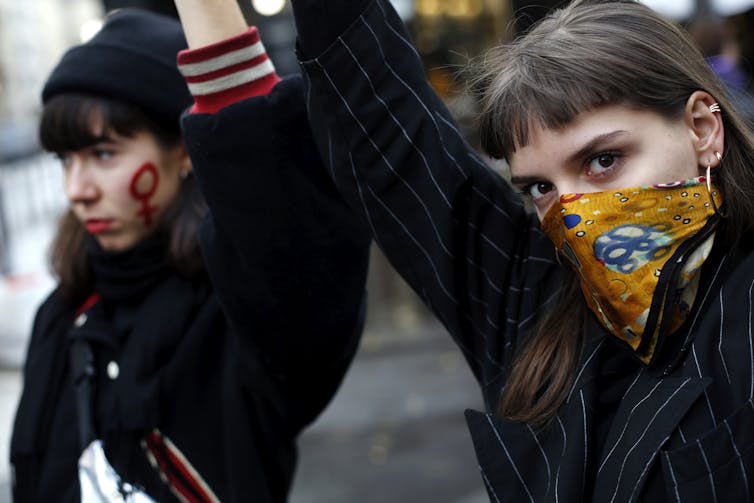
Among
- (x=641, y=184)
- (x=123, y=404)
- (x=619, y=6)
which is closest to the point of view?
(x=641, y=184)

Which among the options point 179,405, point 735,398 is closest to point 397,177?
point 735,398

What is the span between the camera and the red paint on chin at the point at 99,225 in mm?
2197

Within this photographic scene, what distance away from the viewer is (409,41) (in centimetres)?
164

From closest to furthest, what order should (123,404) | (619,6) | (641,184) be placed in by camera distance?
(641,184) < (619,6) < (123,404)

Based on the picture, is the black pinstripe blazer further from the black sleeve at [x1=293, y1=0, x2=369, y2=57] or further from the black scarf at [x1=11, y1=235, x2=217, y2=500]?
the black scarf at [x1=11, y1=235, x2=217, y2=500]

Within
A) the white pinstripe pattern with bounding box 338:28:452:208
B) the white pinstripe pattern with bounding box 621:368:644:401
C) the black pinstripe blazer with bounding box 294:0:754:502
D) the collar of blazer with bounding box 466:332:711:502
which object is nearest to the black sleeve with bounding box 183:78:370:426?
the black pinstripe blazer with bounding box 294:0:754:502

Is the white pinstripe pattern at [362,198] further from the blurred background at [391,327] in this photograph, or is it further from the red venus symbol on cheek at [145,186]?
the red venus symbol on cheek at [145,186]

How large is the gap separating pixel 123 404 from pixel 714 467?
4.19 feet

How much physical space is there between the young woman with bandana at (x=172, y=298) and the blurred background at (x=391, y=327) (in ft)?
Result: 1.51

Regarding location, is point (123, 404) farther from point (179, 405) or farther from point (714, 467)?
point (714, 467)

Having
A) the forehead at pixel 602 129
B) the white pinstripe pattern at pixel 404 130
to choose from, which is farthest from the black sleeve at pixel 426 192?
the forehead at pixel 602 129

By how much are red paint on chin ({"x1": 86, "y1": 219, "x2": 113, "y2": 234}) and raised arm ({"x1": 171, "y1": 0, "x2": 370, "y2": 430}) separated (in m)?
0.37

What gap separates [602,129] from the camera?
1.42 m

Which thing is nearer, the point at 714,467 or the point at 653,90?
the point at 714,467
